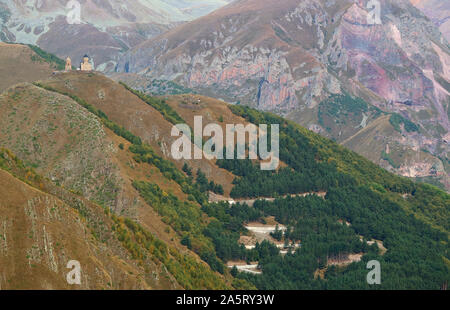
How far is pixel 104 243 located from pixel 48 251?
1735cm

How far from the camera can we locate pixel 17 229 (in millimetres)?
120000

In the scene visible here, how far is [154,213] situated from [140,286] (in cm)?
6276

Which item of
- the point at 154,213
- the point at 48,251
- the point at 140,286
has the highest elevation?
the point at 48,251

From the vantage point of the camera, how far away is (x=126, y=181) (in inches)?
7510

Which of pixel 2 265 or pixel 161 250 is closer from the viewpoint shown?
pixel 2 265

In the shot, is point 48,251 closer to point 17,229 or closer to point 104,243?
point 17,229
